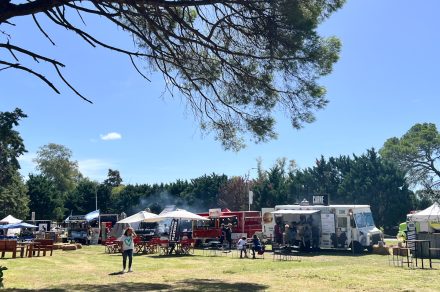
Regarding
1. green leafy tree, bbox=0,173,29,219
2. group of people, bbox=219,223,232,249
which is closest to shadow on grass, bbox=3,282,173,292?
group of people, bbox=219,223,232,249

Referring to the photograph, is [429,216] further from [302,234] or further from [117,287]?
[117,287]

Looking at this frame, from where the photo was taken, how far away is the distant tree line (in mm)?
47594

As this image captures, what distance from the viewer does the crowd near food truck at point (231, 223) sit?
28.8 m

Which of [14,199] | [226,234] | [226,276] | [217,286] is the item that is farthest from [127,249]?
[14,199]

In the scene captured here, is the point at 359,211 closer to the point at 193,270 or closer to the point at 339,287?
the point at 193,270

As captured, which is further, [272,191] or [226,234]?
[272,191]

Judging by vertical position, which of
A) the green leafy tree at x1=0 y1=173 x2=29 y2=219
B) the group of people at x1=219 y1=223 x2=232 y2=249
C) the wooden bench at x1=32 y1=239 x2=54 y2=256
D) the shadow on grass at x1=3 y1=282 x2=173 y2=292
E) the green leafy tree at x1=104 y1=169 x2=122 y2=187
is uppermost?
the green leafy tree at x1=104 y1=169 x2=122 y2=187

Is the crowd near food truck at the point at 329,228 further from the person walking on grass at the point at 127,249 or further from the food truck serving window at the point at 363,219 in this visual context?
the person walking on grass at the point at 127,249

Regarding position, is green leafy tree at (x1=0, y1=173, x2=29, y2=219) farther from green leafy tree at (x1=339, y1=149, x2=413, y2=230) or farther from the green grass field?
green leafy tree at (x1=339, y1=149, x2=413, y2=230)

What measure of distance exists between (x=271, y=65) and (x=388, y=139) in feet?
222

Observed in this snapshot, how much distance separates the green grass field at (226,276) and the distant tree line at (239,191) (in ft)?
76.2

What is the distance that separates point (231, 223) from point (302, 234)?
595 cm

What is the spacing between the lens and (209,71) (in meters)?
13.3

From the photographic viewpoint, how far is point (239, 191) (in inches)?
2242
